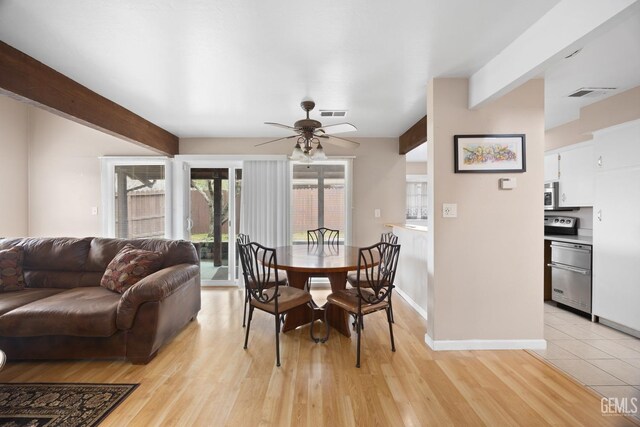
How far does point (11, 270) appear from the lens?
8.80 ft

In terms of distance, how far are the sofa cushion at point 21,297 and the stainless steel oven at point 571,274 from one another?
5.42 meters

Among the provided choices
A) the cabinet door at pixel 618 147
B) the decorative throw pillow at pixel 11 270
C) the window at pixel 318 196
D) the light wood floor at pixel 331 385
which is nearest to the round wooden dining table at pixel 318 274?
the light wood floor at pixel 331 385

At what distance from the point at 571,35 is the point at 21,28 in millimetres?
3376

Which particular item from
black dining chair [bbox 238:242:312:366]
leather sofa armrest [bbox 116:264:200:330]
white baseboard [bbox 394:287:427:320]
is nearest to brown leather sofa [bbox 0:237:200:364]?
leather sofa armrest [bbox 116:264:200:330]

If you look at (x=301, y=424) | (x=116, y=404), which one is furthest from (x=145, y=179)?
(x=301, y=424)

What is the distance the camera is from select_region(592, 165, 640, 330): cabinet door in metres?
2.63

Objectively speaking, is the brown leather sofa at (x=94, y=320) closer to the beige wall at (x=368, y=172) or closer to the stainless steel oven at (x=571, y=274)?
the beige wall at (x=368, y=172)

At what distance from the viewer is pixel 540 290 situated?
2.48m

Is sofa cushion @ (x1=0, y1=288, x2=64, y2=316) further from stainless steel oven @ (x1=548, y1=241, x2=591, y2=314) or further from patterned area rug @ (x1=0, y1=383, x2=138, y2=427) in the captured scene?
stainless steel oven @ (x1=548, y1=241, x2=591, y2=314)

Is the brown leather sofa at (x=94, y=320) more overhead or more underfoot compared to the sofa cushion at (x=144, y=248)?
more underfoot

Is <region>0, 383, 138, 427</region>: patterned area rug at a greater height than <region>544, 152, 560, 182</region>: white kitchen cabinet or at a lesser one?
lesser

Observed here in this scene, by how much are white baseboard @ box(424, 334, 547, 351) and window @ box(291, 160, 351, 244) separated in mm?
2359

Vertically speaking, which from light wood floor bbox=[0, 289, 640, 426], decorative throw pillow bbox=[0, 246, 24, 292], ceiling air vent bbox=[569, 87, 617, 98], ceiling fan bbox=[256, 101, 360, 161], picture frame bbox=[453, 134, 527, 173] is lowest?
light wood floor bbox=[0, 289, 640, 426]

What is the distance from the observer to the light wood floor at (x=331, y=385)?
167cm
